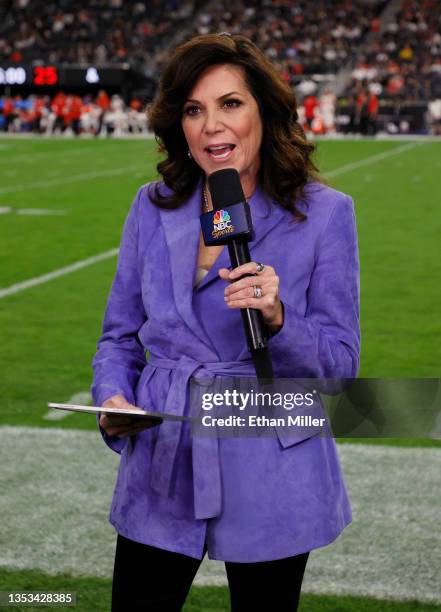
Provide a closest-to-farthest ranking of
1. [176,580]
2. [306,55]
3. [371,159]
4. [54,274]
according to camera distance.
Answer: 1. [176,580]
2. [54,274]
3. [371,159]
4. [306,55]

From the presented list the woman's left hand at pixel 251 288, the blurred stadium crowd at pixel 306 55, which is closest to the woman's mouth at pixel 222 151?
the woman's left hand at pixel 251 288

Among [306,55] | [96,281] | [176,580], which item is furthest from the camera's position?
[306,55]

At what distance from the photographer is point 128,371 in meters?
2.15

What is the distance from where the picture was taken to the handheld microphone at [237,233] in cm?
179

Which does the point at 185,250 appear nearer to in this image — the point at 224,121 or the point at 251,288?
the point at 224,121

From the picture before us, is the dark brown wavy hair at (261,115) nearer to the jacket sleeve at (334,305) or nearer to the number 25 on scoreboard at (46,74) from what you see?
the jacket sleeve at (334,305)

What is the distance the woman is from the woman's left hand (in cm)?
17

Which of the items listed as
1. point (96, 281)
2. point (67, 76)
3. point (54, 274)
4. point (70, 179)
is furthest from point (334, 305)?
point (67, 76)

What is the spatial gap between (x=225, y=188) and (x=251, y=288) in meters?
0.21

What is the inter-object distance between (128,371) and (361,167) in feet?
66.5


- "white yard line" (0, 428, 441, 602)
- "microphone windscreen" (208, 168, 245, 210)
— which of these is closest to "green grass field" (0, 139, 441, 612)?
"white yard line" (0, 428, 441, 602)

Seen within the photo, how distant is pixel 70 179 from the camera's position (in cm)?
1953

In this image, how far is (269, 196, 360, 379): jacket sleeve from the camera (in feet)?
6.50

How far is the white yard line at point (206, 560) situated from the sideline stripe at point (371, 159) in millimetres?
14635
